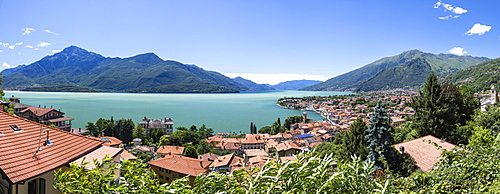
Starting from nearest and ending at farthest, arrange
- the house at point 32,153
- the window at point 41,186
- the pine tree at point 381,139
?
the house at point 32,153 → the window at point 41,186 → the pine tree at point 381,139

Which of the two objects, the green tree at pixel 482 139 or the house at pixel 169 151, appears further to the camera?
the house at pixel 169 151

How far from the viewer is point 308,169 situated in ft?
5.89

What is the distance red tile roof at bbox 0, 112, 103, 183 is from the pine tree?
8.25 m

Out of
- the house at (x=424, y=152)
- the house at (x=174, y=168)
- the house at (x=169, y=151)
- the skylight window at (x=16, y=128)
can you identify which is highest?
the skylight window at (x=16, y=128)

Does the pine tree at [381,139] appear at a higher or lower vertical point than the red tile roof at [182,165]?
higher

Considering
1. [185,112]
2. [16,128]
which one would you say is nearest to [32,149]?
[16,128]

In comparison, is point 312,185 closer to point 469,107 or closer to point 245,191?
point 245,191

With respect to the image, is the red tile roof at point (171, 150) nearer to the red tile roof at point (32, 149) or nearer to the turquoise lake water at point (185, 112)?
the turquoise lake water at point (185, 112)

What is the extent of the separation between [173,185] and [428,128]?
1475 cm

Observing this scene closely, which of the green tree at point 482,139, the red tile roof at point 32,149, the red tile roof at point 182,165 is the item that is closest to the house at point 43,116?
the red tile roof at point 182,165

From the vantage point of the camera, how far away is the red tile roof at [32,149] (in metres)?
2.99

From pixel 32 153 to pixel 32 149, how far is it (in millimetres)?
146

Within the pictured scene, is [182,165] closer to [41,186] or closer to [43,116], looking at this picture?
[41,186]

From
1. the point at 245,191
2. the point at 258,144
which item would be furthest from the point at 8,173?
the point at 258,144
